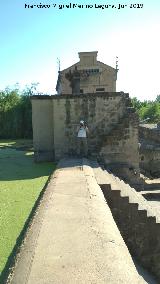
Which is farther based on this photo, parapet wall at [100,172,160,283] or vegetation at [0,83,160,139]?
vegetation at [0,83,160,139]

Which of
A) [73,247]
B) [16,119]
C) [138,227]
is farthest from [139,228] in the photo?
[16,119]

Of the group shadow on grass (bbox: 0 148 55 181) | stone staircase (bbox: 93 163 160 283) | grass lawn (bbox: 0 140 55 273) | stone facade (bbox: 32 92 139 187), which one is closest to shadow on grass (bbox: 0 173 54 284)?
grass lawn (bbox: 0 140 55 273)

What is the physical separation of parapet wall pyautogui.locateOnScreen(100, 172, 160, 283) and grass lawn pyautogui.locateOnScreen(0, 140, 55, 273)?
1.81 meters

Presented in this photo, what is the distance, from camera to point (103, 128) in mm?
13273

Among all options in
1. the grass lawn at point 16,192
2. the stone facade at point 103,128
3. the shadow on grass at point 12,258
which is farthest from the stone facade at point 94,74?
the shadow on grass at point 12,258

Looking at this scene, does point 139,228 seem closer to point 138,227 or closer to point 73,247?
point 138,227

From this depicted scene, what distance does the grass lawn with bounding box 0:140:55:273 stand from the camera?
17.0 ft

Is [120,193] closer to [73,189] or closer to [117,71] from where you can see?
[73,189]

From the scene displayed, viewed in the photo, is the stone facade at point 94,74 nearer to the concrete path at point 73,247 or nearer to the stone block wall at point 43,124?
the stone block wall at point 43,124

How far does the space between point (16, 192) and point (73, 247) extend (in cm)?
399

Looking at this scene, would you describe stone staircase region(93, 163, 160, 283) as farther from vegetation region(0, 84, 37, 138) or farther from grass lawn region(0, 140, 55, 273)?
vegetation region(0, 84, 37, 138)

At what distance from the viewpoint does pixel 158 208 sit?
9969 millimetres

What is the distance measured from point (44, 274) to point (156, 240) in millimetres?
3973

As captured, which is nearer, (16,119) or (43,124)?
(43,124)
